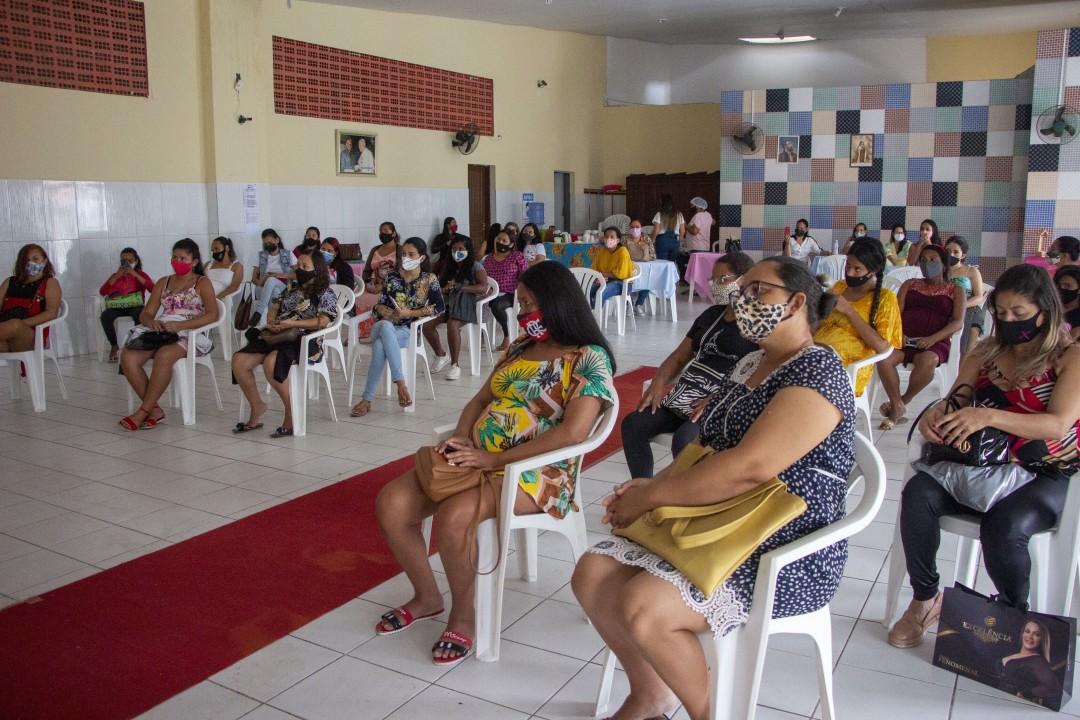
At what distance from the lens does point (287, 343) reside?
15.9ft

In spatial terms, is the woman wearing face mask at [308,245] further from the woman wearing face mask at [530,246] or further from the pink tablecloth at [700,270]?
the pink tablecloth at [700,270]

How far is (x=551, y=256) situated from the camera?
10.1 m

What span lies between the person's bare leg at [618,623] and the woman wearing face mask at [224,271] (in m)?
5.46

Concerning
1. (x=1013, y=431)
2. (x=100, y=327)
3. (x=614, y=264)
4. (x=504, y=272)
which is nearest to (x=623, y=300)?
(x=614, y=264)

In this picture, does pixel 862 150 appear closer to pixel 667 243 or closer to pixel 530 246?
pixel 667 243

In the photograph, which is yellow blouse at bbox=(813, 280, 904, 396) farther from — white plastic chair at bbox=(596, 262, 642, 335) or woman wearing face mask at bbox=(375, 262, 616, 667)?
white plastic chair at bbox=(596, 262, 642, 335)

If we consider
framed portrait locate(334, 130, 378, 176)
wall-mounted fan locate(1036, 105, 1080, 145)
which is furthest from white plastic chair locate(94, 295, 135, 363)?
wall-mounted fan locate(1036, 105, 1080, 145)

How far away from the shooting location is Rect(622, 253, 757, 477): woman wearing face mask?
324 cm

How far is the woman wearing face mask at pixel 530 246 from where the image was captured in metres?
8.46

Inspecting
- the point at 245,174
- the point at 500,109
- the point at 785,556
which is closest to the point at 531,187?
the point at 500,109

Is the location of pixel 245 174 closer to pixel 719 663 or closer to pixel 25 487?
pixel 25 487

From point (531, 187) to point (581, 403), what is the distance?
1059 centimetres

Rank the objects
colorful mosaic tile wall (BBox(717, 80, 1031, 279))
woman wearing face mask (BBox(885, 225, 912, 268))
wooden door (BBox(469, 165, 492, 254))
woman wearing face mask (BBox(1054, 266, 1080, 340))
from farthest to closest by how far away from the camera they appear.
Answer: wooden door (BBox(469, 165, 492, 254))
colorful mosaic tile wall (BBox(717, 80, 1031, 279))
woman wearing face mask (BBox(885, 225, 912, 268))
woman wearing face mask (BBox(1054, 266, 1080, 340))

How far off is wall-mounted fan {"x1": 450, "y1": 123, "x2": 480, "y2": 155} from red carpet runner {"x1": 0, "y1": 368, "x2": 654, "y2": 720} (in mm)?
8440
